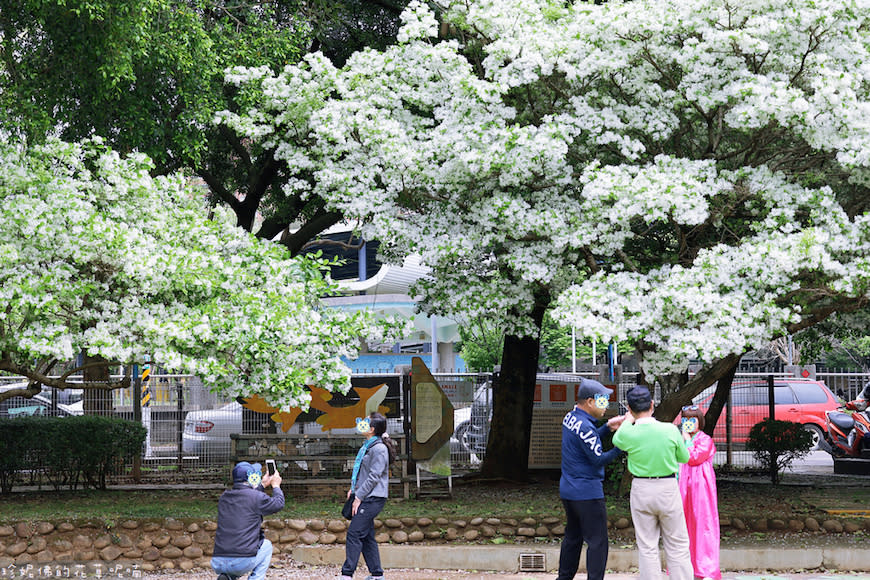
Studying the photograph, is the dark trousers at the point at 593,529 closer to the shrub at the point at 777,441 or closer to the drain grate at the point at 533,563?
the drain grate at the point at 533,563

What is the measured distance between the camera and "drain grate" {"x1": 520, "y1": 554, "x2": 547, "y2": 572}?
368 inches

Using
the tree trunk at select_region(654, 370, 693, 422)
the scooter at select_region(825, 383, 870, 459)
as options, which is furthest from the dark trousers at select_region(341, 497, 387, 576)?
the scooter at select_region(825, 383, 870, 459)

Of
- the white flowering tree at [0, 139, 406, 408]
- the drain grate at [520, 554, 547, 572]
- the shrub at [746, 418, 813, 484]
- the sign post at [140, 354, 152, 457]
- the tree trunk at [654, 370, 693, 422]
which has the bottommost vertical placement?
the drain grate at [520, 554, 547, 572]

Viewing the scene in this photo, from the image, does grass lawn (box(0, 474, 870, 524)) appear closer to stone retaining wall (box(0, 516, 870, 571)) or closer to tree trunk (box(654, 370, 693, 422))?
stone retaining wall (box(0, 516, 870, 571))

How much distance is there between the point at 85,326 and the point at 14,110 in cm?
299

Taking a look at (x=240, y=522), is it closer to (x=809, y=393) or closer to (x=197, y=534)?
(x=197, y=534)

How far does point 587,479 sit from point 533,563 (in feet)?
8.84

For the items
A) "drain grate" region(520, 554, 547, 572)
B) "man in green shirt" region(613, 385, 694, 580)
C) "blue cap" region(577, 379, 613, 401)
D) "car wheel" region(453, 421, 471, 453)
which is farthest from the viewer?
"car wheel" region(453, 421, 471, 453)

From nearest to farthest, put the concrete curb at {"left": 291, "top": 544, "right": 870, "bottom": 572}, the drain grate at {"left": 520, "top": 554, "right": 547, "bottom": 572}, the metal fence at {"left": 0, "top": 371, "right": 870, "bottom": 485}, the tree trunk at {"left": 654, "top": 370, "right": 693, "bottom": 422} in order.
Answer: the concrete curb at {"left": 291, "top": 544, "right": 870, "bottom": 572} < the drain grate at {"left": 520, "top": 554, "right": 547, "bottom": 572} < the tree trunk at {"left": 654, "top": 370, "right": 693, "bottom": 422} < the metal fence at {"left": 0, "top": 371, "right": 870, "bottom": 485}

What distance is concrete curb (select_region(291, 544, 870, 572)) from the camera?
30.2 feet

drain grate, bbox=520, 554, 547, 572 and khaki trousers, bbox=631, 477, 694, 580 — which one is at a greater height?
khaki trousers, bbox=631, 477, 694, 580

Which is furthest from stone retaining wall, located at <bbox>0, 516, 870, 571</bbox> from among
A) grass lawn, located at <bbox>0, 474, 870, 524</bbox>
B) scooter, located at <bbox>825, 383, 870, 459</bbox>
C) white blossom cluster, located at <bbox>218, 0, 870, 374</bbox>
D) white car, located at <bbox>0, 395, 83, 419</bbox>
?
scooter, located at <bbox>825, 383, 870, 459</bbox>

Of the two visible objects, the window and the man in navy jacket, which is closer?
the man in navy jacket

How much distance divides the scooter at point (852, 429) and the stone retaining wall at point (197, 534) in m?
6.98
